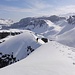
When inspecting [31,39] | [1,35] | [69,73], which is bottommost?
[1,35]

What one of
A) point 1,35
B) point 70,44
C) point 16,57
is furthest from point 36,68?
point 1,35

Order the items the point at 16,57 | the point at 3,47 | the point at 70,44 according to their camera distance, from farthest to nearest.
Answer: the point at 3,47
the point at 16,57
the point at 70,44

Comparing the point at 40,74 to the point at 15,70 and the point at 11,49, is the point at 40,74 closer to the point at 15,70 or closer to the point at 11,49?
the point at 15,70

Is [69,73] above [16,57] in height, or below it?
above

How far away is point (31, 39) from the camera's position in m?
45.9

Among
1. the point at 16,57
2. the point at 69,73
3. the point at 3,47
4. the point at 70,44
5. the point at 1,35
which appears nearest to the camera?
the point at 69,73

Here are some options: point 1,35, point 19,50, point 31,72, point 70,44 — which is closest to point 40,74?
point 31,72

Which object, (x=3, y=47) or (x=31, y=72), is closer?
(x=31, y=72)

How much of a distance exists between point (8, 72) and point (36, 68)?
196 centimetres

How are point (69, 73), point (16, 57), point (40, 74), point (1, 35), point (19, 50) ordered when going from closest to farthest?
point (40, 74)
point (69, 73)
point (16, 57)
point (19, 50)
point (1, 35)

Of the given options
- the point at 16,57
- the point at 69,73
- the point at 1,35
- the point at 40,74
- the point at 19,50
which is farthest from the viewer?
the point at 1,35

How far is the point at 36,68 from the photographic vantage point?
12117 mm

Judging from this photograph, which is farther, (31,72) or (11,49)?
(11,49)

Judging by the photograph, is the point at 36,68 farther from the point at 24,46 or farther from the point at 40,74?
the point at 24,46
